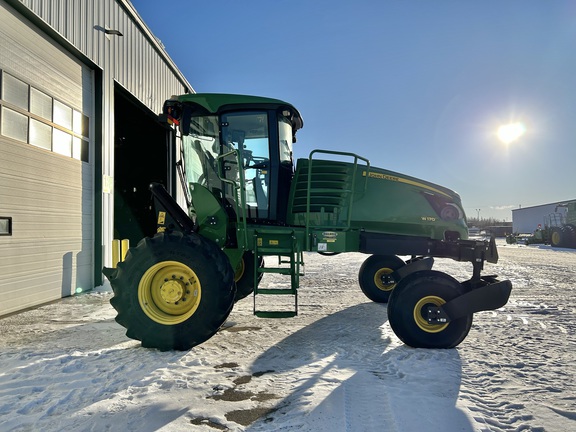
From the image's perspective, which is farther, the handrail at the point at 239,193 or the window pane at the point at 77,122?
the window pane at the point at 77,122

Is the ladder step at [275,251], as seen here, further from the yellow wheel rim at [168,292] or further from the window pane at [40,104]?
the window pane at [40,104]

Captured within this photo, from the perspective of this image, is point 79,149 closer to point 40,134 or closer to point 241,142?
point 40,134

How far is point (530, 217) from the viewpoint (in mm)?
51125

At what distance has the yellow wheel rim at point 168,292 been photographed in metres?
4.23

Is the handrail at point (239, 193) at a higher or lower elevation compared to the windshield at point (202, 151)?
lower

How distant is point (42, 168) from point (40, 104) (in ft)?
4.05

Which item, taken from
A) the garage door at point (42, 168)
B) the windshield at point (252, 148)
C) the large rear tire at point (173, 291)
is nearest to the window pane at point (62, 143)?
the garage door at point (42, 168)

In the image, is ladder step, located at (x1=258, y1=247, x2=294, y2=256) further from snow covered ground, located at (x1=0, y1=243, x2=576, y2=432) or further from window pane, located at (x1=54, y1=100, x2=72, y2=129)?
window pane, located at (x1=54, y1=100, x2=72, y2=129)

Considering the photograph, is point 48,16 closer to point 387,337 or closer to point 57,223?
point 57,223

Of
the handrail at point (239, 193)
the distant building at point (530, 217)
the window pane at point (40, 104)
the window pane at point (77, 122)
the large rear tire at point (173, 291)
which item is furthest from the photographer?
the distant building at point (530, 217)

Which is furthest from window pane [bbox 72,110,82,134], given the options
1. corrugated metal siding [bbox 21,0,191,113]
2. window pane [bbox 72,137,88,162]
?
corrugated metal siding [bbox 21,0,191,113]

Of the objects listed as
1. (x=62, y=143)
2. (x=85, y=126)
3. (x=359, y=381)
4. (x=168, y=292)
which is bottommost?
(x=359, y=381)

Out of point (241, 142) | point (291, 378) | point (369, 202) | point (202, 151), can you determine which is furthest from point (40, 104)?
point (291, 378)

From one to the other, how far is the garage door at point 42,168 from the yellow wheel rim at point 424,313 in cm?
642
